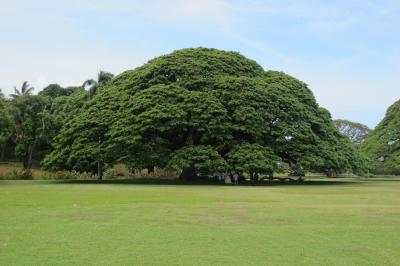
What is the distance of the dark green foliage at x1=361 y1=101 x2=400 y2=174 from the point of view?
46.9 metres

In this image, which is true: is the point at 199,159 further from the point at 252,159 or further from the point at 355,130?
the point at 355,130

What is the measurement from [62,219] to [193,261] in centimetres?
580

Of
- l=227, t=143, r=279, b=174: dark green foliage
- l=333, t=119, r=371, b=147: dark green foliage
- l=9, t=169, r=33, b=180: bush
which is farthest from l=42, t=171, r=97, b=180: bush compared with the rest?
l=333, t=119, r=371, b=147: dark green foliage

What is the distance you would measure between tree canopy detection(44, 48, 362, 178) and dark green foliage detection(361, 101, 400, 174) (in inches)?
365

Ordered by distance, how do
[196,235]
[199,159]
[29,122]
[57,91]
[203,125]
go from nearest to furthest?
[196,235] → [199,159] → [203,125] → [29,122] → [57,91]

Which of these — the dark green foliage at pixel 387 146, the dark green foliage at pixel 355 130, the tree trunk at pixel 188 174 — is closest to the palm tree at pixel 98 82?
the tree trunk at pixel 188 174

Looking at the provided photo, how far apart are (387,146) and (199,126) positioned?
23.1m

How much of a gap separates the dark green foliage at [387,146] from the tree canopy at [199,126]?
30.4ft

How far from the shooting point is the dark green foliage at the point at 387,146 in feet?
154

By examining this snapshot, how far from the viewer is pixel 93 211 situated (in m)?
14.2

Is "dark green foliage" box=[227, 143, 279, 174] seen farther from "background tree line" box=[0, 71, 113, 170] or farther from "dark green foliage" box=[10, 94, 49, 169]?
"dark green foliage" box=[10, 94, 49, 169]

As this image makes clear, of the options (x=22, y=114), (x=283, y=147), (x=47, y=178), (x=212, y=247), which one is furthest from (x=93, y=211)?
(x=22, y=114)

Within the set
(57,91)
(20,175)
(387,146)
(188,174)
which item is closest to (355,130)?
(387,146)

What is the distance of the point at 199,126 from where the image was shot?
3478 cm
